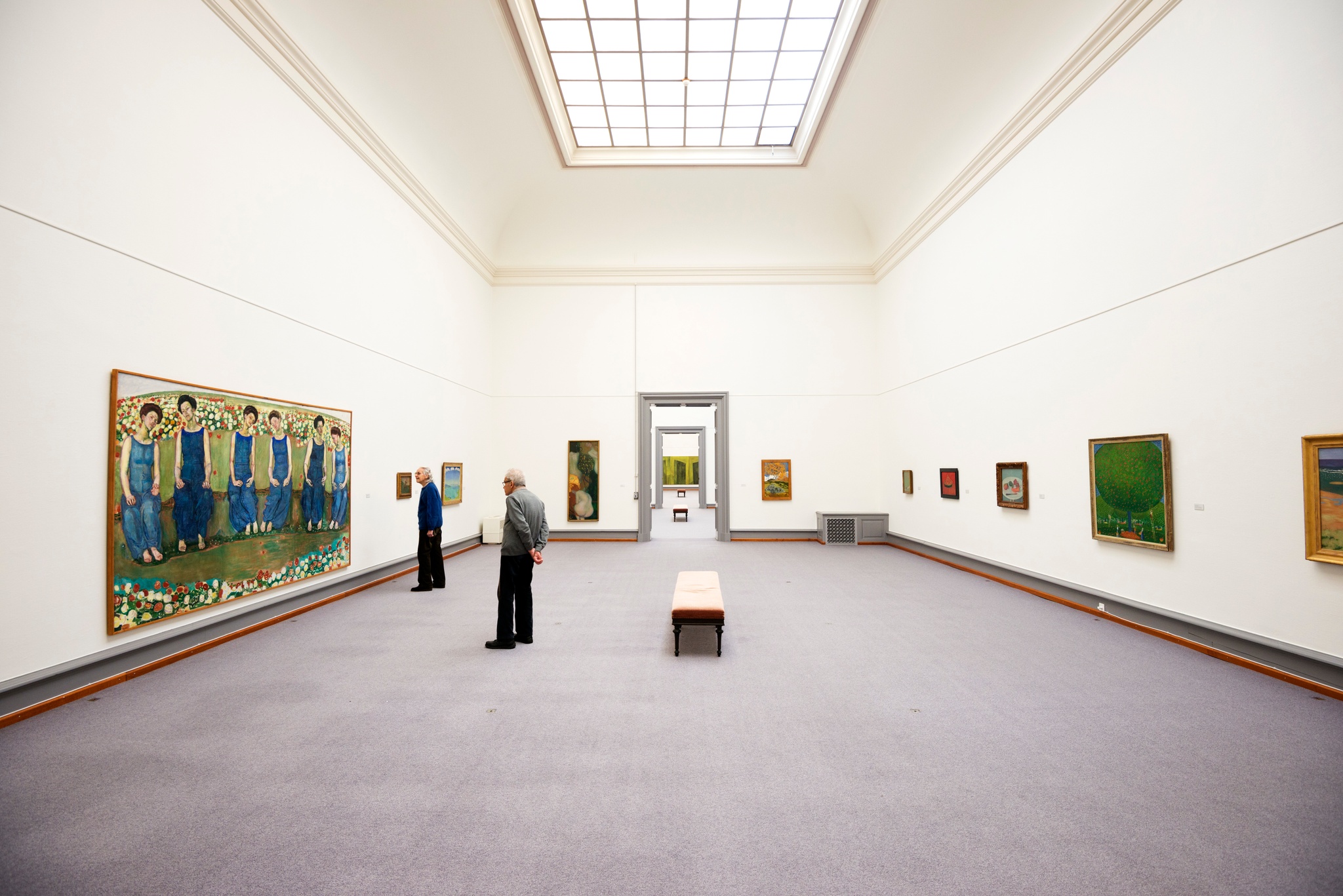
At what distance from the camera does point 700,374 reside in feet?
53.3

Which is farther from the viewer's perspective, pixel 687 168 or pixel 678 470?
pixel 678 470

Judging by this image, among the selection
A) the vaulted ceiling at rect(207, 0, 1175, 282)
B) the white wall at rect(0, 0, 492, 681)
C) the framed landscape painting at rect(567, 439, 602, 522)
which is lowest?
the framed landscape painting at rect(567, 439, 602, 522)

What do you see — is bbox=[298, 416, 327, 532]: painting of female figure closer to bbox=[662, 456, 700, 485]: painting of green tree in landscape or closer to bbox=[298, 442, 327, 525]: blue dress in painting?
bbox=[298, 442, 327, 525]: blue dress in painting

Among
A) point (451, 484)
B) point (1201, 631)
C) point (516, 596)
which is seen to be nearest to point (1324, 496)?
point (1201, 631)

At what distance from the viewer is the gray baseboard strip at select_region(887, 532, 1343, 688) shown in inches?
198

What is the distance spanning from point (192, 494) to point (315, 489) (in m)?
2.12

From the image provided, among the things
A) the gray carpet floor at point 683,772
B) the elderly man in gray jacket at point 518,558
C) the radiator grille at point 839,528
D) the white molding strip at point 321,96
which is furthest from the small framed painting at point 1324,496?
the white molding strip at point 321,96

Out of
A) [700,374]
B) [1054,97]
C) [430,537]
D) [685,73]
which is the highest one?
[685,73]

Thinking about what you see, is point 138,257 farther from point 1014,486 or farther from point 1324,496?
point 1014,486

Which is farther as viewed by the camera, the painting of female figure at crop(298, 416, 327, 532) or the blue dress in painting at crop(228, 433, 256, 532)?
the painting of female figure at crop(298, 416, 327, 532)

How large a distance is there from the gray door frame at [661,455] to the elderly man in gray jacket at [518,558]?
62.6 ft

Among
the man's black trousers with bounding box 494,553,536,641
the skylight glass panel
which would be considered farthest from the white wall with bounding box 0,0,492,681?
the skylight glass panel

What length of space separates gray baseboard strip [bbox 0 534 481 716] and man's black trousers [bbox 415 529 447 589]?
1.26 m

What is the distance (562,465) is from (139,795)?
504 inches
